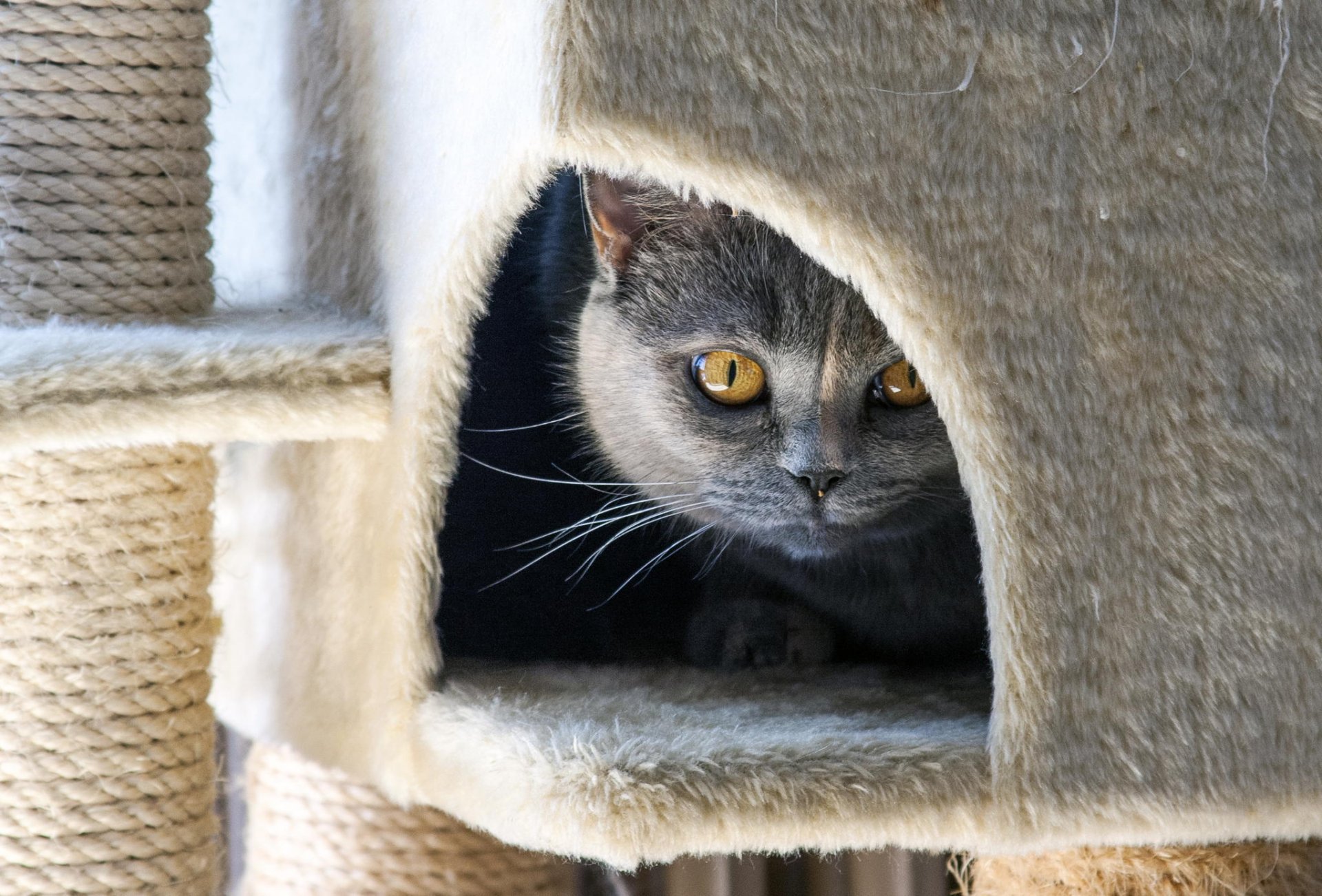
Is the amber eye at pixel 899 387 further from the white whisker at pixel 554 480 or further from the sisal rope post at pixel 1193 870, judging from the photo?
the sisal rope post at pixel 1193 870

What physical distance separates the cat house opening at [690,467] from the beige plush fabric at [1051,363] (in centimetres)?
23

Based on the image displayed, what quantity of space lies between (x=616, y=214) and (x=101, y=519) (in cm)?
54

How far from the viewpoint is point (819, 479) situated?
1003 mm

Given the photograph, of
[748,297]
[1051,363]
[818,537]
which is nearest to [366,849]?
[818,537]

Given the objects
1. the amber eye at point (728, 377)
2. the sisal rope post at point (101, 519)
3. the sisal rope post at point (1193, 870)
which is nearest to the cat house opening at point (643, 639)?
the amber eye at point (728, 377)

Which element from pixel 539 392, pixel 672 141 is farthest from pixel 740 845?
pixel 539 392

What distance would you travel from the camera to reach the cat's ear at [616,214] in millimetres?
1042

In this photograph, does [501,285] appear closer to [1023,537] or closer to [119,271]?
[119,271]

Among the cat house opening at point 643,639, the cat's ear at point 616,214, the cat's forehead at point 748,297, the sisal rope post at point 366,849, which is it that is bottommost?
the sisal rope post at point 366,849

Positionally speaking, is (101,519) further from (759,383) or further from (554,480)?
(759,383)

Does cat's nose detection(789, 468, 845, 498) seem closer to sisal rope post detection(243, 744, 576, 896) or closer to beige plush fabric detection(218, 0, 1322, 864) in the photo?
beige plush fabric detection(218, 0, 1322, 864)

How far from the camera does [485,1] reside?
789 mm

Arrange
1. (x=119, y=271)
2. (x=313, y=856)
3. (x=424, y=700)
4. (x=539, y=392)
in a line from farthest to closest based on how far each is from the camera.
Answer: (x=539, y=392)
(x=313, y=856)
(x=119, y=271)
(x=424, y=700)

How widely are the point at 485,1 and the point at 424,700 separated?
54 cm
